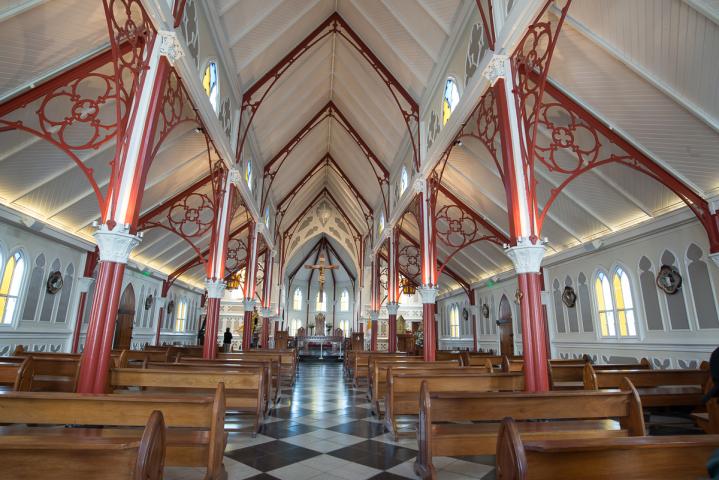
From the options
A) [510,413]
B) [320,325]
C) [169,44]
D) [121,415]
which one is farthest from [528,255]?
[320,325]

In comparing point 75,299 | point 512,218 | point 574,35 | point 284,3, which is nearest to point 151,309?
point 75,299

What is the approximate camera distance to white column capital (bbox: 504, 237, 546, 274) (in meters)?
6.21

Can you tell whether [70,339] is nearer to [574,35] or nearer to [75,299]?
[75,299]

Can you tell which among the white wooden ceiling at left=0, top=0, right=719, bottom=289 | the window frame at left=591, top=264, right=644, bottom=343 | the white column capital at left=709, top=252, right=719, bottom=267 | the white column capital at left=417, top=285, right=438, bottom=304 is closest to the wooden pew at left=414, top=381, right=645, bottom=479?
the white column capital at left=709, top=252, right=719, bottom=267

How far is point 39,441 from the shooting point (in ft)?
7.07

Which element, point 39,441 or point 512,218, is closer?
point 39,441

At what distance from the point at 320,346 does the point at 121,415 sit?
27.3 meters

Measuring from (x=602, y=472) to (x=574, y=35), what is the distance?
7973mm

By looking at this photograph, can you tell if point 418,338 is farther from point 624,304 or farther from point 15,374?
point 15,374

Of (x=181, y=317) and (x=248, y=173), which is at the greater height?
(x=248, y=173)

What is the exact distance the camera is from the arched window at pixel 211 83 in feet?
33.4

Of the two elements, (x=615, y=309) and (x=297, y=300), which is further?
(x=297, y=300)

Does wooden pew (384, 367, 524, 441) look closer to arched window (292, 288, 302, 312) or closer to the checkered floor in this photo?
the checkered floor

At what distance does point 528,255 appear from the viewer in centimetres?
623
